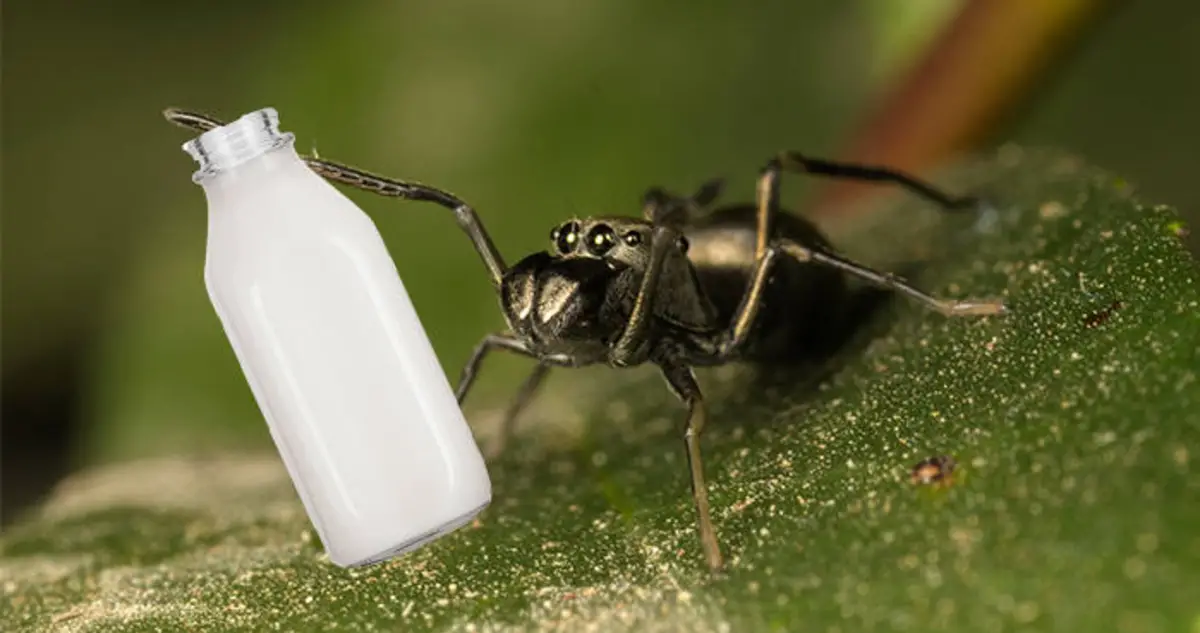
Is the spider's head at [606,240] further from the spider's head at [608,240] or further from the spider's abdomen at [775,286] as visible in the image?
the spider's abdomen at [775,286]

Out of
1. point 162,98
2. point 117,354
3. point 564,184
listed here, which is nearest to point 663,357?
point 564,184

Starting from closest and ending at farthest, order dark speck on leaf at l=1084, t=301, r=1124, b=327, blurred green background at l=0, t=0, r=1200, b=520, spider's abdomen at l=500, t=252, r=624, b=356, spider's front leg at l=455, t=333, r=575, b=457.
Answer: dark speck on leaf at l=1084, t=301, r=1124, b=327 < spider's abdomen at l=500, t=252, r=624, b=356 < spider's front leg at l=455, t=333, r=575, b=457 < blurred green background at l=0, t=0, r=1200, b=520

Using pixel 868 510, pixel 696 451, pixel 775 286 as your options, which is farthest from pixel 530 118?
pixel 868 510

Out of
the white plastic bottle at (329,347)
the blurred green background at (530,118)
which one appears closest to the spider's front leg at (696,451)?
the white plastic bottle at (329,347)

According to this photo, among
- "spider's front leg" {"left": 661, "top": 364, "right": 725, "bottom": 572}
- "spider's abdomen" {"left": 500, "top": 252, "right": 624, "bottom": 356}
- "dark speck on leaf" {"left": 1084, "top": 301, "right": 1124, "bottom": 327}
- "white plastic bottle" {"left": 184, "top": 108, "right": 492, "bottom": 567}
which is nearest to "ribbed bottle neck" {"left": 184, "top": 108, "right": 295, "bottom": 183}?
"white plastic bottle" {"left": 184, "top": 108, "right": 492, "bottom": 567}

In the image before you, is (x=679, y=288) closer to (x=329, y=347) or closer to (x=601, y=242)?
(x=601, y=242)

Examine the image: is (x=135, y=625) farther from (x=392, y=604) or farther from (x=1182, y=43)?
(x=1182, y=43)

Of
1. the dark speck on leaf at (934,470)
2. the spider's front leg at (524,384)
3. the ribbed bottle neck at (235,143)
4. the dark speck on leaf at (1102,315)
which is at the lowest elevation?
the spider's front leg at (524,384)

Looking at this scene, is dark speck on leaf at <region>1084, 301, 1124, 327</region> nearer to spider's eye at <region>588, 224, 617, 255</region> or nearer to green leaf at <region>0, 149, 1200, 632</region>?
green leaf at <region>0, 149, 1200, 632</region>
